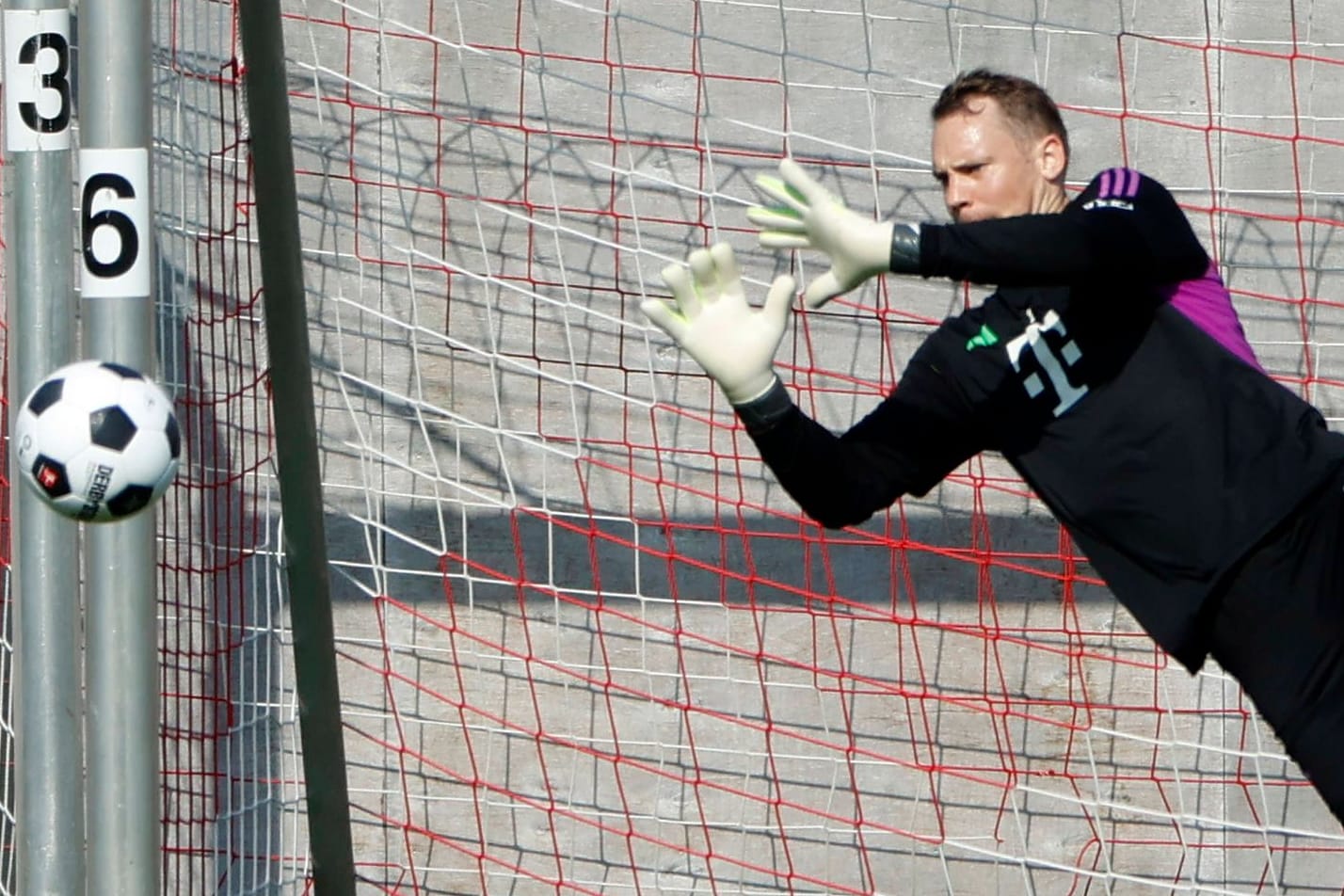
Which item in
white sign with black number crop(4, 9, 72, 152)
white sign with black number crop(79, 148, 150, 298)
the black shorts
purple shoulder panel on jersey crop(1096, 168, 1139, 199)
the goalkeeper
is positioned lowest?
the black shorts

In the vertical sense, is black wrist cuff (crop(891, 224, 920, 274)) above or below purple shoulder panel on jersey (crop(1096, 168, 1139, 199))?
below

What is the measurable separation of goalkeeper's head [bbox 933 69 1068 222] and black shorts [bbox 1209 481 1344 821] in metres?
0.54

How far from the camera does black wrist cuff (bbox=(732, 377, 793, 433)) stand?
2.21 metres

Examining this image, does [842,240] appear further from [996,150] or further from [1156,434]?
[1156,434]

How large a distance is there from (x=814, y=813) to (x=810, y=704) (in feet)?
0.85

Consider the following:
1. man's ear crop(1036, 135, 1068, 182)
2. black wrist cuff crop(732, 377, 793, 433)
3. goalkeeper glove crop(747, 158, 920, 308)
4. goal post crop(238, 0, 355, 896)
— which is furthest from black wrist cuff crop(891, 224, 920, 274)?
goal post crop(238, 0, 355, 896)

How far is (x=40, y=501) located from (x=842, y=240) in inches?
43.8

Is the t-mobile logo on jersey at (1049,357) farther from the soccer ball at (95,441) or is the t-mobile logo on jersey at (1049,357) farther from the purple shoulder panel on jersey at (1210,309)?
the soccer ball at (95,441)

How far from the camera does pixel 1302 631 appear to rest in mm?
→ 2158

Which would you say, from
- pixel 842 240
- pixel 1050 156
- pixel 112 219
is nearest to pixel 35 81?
pixel 112 219

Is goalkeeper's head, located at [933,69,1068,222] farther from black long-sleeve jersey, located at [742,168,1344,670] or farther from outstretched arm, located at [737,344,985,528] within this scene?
outstretched arm, located at [737,344,985,528]

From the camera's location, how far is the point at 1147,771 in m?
4.20

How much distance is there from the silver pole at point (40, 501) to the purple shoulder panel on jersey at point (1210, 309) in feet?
4.68

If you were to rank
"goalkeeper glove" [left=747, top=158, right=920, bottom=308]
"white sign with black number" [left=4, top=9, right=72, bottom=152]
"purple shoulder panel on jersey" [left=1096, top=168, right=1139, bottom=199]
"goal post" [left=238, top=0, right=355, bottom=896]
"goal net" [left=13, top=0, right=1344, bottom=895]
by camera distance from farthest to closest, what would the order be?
"goal net" [left=13, top=0, right=1344, bottom=895]
"goal post" [left=238, top=0, right=355, bottom=896]
"white sign with black number" [left=4, top=9, right=72, bottom=152]
"purple shoulder panel on jersey" [left=1096, top=168, right=1139, bottom=199]
"goalkeeper glove" [left=747, top=158, right=920, bottom=308]
